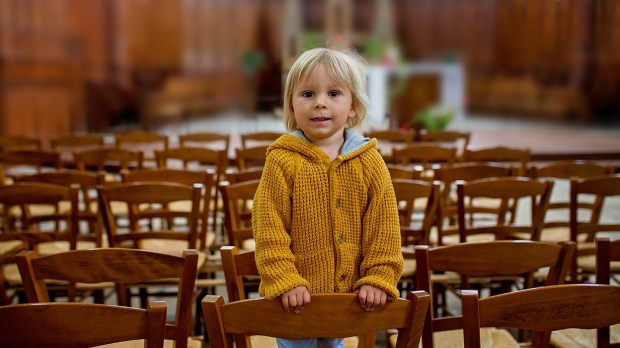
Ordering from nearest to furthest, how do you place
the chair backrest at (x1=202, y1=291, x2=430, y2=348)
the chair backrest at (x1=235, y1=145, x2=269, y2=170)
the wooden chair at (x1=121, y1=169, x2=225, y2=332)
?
the chair backrest at (x1=202, y1=291, x2=430, y2=348) < the wooden chair at (x1=121, y1=169, x2=225, y2=332) < the chair backrest at (x1=235, y1=145, x2=269, y2=170)

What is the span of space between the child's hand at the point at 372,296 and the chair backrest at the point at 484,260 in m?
0.24

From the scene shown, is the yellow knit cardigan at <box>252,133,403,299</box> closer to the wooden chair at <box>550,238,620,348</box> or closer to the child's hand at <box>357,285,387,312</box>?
the child's hand at <box>357,285,387,312</box>

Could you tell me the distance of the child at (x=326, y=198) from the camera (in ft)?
5.76

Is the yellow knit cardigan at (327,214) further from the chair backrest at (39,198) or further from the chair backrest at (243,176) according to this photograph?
the chair backrest at (243,176)

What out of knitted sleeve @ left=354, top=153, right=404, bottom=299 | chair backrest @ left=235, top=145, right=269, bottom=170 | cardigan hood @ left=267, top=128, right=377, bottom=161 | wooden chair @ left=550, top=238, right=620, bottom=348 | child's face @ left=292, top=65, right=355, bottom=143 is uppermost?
child's face @ left=292, top=65, right=355, bottom=143

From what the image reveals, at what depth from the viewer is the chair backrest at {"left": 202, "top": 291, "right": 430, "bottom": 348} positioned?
55.6 inches

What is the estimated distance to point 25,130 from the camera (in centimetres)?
932

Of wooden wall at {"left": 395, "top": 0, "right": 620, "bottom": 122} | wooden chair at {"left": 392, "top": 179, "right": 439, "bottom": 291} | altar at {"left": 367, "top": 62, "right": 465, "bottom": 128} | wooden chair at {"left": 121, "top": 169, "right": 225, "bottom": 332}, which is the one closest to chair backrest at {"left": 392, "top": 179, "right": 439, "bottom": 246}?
wooden chair at {"left": 392, "top": 179, "right": 439, "bottom": 291}

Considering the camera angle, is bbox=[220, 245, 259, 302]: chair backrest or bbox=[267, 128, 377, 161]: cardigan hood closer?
bbox=[267, 128, 377, 161]: cardigan hood

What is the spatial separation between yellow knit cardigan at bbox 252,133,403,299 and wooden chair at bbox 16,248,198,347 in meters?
0.23

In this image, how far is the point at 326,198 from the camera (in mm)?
1775

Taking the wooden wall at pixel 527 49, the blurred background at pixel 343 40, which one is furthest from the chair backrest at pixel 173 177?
the wooden wall at pixel 527 49

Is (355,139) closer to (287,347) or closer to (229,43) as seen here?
(287,347)

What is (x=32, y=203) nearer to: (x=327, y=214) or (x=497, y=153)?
(x=327, y=214)
